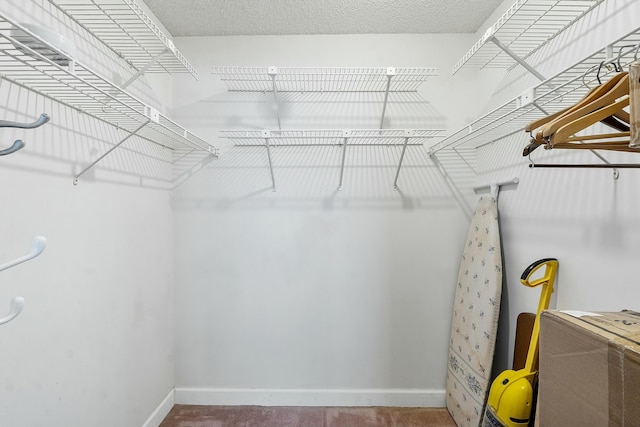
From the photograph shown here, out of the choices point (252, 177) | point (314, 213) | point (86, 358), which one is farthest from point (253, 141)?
point (86, 358)

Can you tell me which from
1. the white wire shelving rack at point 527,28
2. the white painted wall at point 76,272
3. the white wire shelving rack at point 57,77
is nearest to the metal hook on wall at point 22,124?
the white wire shelving rack at point 57,77

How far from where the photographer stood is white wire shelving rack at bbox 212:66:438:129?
2089mm

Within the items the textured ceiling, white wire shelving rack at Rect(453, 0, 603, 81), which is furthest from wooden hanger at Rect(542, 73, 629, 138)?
the textured ceiling

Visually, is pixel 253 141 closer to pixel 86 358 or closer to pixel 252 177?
pixel 252 177

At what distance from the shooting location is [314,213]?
7.33ft

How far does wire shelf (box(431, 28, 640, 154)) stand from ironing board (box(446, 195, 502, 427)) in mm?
421

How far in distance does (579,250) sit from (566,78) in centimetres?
65

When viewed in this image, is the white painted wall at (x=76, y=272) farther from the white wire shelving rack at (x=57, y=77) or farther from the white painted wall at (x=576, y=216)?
the white painted wall at (x=576, y=216)

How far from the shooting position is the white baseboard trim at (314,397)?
2.19 m

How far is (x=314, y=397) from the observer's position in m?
2.20

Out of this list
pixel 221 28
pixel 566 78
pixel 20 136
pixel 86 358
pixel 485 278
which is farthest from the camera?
pixel 221 28

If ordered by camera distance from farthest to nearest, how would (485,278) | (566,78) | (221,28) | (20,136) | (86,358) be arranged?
(221,28) < (485,278) < (86,358) < (566,78) < (20,136)

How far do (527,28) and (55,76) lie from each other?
1.85 metres

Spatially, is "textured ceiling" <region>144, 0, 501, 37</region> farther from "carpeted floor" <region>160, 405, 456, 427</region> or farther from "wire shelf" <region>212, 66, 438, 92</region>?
"carpeted floor" <region>160, 405, 456, 427</region>
